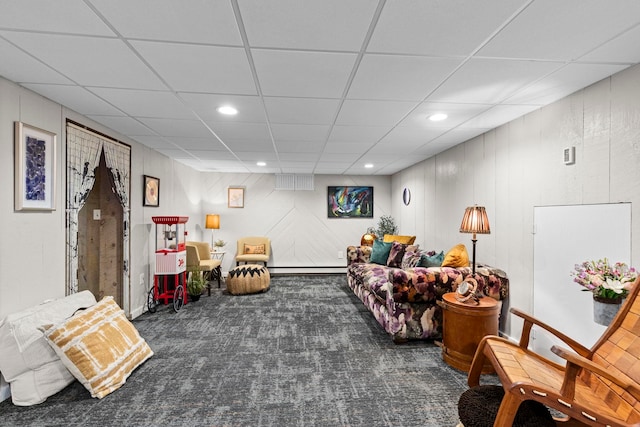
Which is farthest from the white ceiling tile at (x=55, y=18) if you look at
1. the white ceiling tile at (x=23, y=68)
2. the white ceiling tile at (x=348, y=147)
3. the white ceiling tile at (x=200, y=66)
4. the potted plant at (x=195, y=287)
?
the potted plant at (x=195, y=287)

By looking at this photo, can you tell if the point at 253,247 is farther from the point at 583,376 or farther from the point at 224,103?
the point at 583,376

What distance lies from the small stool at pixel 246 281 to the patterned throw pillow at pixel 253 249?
1360 mm

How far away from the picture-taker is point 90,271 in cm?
414

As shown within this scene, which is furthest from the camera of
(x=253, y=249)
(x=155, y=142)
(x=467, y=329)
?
(x=253, y=249)

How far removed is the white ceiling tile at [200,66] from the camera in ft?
5.89

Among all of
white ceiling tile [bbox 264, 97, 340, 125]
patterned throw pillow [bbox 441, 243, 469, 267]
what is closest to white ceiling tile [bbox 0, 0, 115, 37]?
white ceiling tile [bbox 264, 97, 340, 125]

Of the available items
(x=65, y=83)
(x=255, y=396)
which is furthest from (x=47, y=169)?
(x=255, y=396)

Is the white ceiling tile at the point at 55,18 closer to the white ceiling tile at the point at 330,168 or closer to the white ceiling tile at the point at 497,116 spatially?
the white ceiling tile at the point at 497,116

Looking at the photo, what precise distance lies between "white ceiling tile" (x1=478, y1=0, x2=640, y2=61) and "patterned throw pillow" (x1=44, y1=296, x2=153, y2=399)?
3391mm

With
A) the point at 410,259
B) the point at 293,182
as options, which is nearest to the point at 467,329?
the point at 410,259

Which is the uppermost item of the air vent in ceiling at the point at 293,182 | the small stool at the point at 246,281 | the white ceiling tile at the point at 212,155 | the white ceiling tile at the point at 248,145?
the white ceiling tile at the point at 248,145

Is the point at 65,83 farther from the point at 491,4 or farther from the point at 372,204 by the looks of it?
the point at 372,204

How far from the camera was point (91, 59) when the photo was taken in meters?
1.93

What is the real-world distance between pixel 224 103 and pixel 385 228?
5042 millimetres
